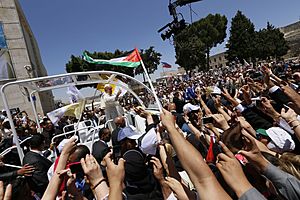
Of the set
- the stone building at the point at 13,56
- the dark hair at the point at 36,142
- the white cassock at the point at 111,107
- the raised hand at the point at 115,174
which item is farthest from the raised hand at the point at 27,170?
the stone building at the point at 13,56

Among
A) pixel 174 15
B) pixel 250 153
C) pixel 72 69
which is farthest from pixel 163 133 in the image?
pixel 72 69

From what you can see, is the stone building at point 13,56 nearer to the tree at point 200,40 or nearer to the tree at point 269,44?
the tree at point 200,40

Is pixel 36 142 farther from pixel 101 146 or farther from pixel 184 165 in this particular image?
pixel 184 165

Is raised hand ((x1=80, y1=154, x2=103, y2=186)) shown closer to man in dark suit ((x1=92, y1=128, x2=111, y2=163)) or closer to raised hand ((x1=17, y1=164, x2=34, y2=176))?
raised hand ((x1=17, y1=164, x2=34, y2=176))

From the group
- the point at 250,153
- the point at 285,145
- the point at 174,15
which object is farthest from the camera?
the point at 174,15

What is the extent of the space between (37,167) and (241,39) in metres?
63.7

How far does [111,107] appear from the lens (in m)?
6.96

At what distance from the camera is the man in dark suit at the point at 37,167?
3.41m

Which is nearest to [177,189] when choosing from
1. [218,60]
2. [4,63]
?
[4,63]

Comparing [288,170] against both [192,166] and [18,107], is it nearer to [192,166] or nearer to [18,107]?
[192,166]

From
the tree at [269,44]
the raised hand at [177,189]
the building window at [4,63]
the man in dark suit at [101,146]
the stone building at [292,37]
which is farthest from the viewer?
the stone building at [292,37]

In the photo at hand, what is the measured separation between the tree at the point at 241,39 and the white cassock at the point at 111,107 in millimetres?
57498

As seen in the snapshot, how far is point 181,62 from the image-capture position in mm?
55375

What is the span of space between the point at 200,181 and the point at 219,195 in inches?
4.8
